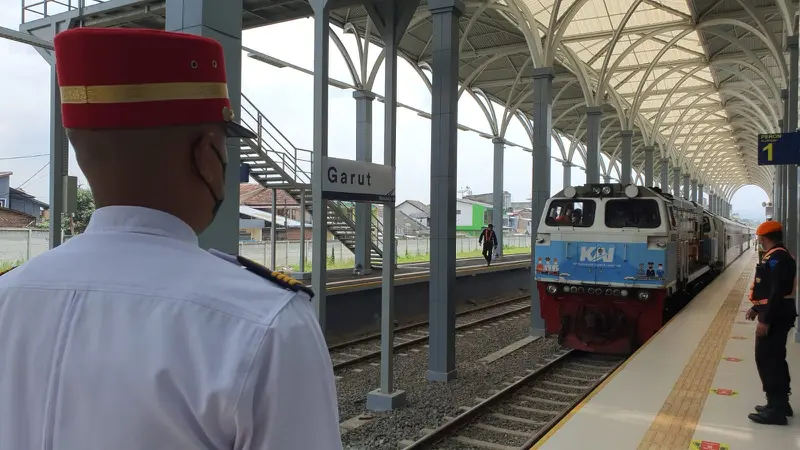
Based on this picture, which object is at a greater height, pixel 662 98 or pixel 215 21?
pixel 662 98

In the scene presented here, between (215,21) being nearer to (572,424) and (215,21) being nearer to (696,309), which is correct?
(572,424)

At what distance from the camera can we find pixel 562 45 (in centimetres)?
2231

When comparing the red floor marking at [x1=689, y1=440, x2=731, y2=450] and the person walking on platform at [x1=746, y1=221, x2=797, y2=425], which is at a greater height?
the person walking on platform at [x1=746, y1=221, x2=797, y2=425]

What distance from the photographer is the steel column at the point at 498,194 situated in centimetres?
2725

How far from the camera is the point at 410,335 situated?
497 inches

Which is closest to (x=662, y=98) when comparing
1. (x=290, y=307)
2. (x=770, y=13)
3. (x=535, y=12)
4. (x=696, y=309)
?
(x=770, y=13)

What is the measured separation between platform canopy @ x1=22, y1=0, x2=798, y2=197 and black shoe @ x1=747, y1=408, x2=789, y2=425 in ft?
25.8

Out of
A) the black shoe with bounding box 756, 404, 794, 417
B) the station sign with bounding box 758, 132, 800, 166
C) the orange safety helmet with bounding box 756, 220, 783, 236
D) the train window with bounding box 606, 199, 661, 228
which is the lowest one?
the black shoe with bounding box 756, 404, 794, 417

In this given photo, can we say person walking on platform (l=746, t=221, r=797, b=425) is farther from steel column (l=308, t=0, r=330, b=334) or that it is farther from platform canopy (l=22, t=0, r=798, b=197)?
platform canopy (l=22, t=0, r=798, b=197)

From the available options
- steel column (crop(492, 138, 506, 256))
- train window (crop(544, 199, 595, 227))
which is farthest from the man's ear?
steel column (crop(492, 138, 506, 256))

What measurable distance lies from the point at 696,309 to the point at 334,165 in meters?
9.61

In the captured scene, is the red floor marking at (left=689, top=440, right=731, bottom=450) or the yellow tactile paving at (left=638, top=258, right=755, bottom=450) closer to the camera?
the red floor marking at (left=689, top=440, right=731, bottom=450)

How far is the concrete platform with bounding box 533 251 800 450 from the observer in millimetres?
5152

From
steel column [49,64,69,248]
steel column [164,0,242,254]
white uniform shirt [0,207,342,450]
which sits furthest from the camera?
steel column [49,64,69,248]
